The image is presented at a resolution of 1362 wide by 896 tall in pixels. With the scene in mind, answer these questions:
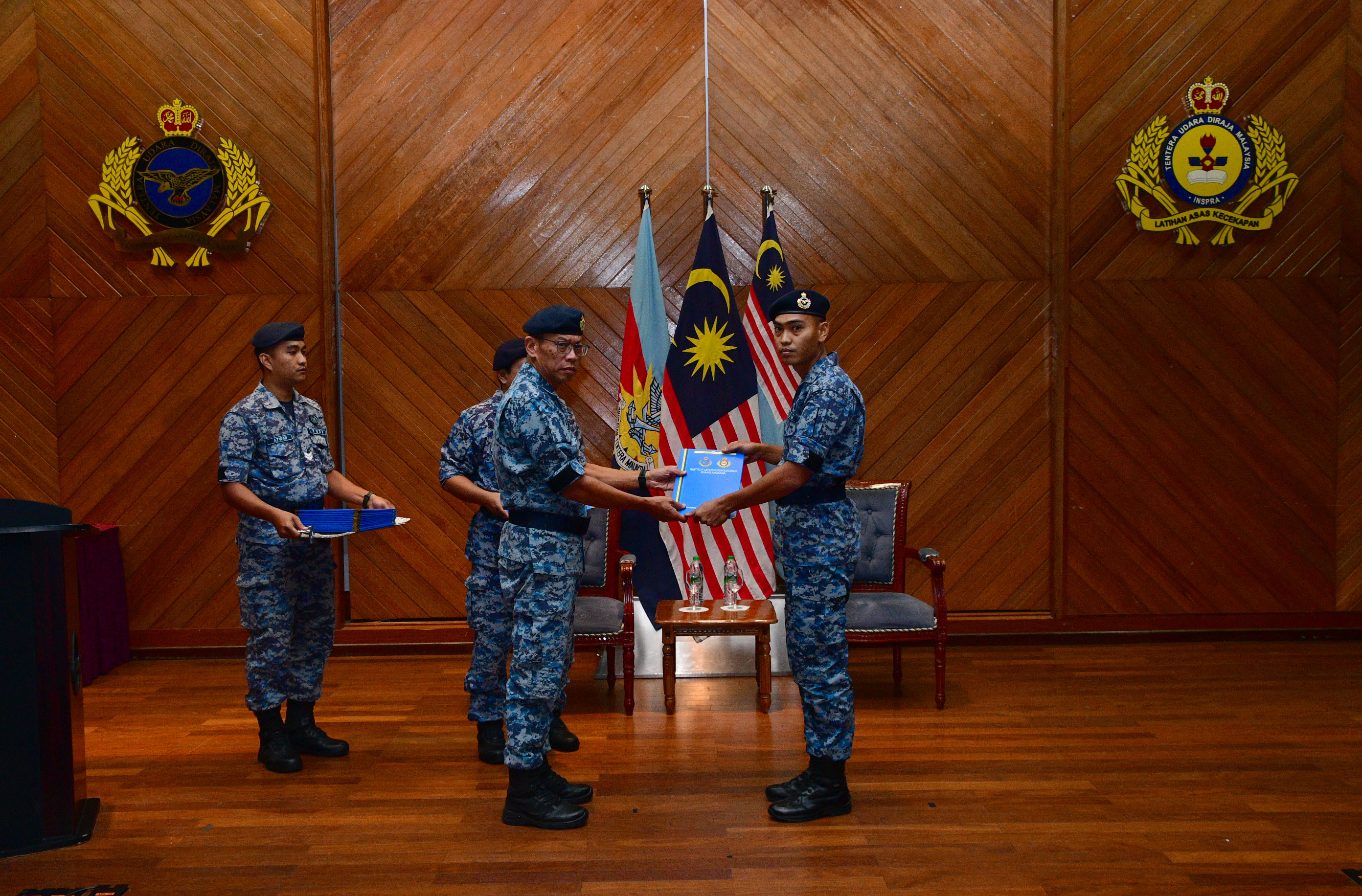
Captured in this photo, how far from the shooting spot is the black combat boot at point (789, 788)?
3.12 m

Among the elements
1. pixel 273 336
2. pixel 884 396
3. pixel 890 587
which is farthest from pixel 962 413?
pixel 273 336

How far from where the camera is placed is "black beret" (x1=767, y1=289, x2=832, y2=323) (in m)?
3.19

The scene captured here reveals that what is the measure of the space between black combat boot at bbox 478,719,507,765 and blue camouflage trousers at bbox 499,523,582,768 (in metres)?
0.55

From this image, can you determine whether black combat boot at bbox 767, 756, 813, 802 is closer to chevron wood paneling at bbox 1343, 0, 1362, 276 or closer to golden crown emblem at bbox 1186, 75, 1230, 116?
golden crown emblem at bbox 1186, 75, 1230, 116

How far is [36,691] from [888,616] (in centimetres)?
329

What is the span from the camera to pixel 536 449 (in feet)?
9.58

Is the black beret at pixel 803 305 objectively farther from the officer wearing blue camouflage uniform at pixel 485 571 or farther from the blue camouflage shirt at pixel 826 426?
the officer wearing blue camouflage uniform at pixel 485 571

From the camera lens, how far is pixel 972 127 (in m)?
5.25

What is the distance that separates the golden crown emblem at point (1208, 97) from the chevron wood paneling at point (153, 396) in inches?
202

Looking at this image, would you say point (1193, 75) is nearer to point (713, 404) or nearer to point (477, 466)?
point (713, 404)

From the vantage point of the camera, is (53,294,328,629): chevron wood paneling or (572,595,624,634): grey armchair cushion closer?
(572,595,624,634): grey armchair cushion

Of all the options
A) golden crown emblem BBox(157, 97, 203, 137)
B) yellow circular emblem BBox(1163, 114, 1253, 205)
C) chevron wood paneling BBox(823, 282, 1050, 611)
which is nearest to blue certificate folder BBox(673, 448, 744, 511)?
chevron wood paneling BBox(823, 282, 1050, 611)

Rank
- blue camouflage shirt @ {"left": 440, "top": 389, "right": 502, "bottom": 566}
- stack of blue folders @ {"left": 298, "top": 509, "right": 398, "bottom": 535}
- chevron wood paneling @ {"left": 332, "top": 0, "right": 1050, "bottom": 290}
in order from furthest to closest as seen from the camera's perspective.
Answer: chevron wood paneling @ {"left": 332, "top": 0, "right": 1050, "bottom": 290}, blue camouflage shirt @ {"left": 440, "top": 389, "right": 502, "bottom": 566}, stack of blue folders @ {"left": 298, "top": 509, "right": 398, "bottom": 535}

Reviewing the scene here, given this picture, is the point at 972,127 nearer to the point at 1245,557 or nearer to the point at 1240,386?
the point at 1240,386
